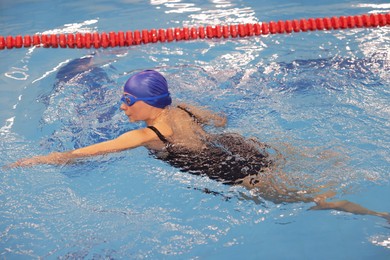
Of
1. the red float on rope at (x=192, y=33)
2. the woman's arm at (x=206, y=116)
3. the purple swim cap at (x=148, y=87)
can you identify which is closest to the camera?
the purple swim cap at (x=148, y=87)

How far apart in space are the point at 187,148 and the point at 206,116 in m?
0.55

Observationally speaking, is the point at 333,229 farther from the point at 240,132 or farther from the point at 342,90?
the point at 342,90

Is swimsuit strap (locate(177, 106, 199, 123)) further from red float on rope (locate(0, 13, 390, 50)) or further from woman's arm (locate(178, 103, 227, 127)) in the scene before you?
red float on rope (locate(0, 13, 390, 50))

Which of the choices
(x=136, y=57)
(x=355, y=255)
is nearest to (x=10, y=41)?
(x=136, y=57)

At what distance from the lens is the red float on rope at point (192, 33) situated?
5.95m

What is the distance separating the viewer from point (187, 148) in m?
3.52

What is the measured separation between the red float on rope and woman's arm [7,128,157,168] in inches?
108

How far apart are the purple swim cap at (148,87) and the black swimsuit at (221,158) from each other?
0.79 feet

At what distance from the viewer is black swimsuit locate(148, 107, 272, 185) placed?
3.41 m

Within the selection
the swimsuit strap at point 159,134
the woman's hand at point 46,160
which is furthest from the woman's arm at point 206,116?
the woman's hand at point 46,160

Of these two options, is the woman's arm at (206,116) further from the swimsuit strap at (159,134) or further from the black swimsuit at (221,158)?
the swimsuit strap at (159,134)

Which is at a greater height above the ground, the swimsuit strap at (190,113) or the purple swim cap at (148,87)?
the purple swim cap at (148,87)

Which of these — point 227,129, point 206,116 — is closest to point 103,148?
point 206,116

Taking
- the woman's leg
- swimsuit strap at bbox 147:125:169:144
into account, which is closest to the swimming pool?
the woman's leg
